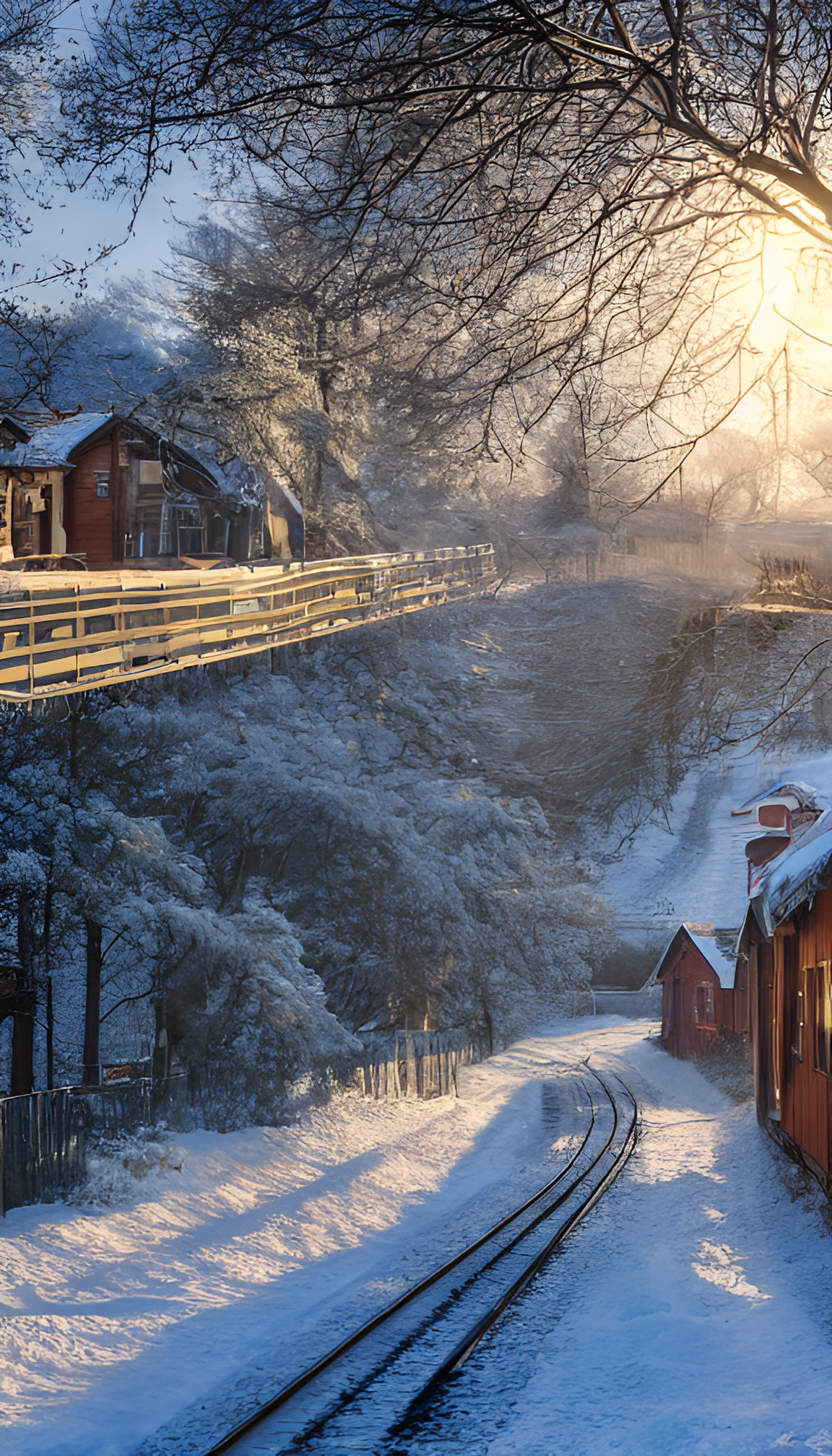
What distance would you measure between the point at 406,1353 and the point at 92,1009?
27.5 ft

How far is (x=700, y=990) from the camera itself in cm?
2430

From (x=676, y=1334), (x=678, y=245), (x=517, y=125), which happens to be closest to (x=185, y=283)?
(x=678, y=245)

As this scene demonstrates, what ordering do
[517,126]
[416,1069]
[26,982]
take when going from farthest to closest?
1. [416,1069]
2. [26,982]
3. [517,126]

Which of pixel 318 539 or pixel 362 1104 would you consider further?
pixel 318 539

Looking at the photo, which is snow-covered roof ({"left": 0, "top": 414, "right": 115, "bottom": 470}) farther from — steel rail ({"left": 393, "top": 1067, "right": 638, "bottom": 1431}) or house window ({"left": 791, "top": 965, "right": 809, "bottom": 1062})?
house window ({"left": 791, "top": 965, "right": 809, "bottom": 1062})

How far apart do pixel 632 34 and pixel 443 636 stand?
2190 centimetres

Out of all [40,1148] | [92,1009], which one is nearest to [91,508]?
[92,1009]

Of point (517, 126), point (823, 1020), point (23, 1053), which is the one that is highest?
point (517, 126)

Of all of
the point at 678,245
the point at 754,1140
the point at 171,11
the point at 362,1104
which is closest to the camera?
the point at 171,11

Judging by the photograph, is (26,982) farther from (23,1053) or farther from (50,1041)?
(50,1041)

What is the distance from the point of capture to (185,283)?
2631 centimetres

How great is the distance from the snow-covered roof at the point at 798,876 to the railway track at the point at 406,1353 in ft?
11.6

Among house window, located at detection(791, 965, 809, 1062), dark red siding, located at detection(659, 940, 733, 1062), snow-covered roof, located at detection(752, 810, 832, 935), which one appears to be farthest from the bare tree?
dark red siding, located at detection(659, 940, 733, 1062)

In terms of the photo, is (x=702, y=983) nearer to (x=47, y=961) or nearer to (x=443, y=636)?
(x=443, y=636)
